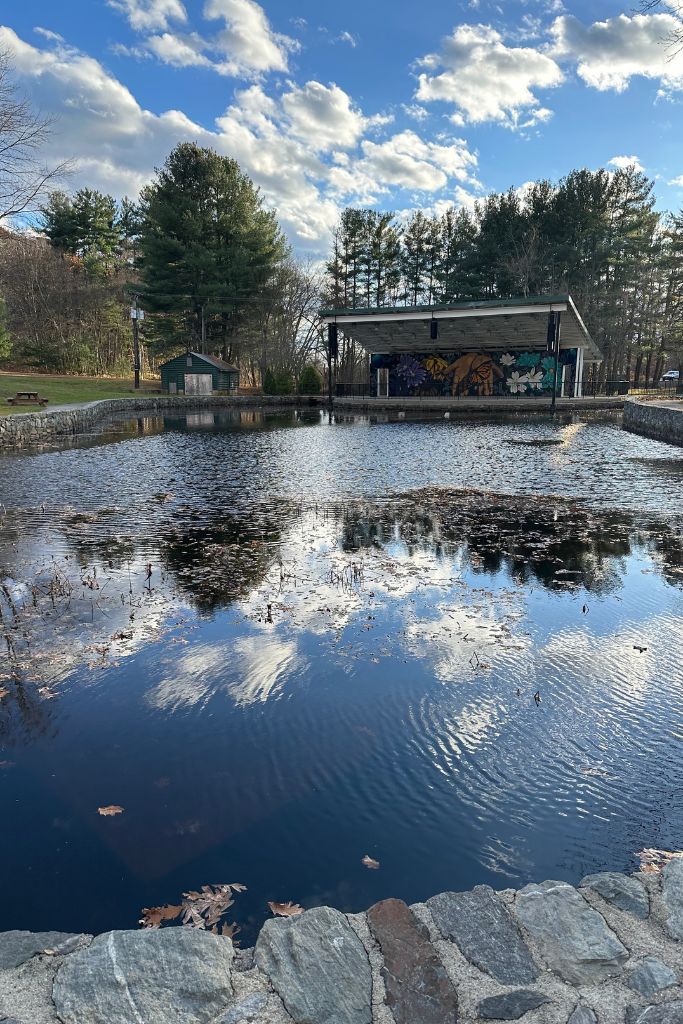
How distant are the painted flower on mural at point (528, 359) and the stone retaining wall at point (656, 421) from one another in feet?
37.2

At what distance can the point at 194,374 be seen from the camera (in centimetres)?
4478

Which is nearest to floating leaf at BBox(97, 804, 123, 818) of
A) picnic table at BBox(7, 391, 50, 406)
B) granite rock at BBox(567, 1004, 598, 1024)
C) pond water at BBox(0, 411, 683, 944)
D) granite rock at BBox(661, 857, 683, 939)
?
pond water at BBox(0, 411, 683, 944)

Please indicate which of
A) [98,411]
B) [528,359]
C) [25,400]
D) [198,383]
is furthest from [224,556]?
[198,383]

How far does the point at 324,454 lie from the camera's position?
18.2 m

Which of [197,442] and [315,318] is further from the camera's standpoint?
[315,318]

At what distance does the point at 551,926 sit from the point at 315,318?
56083 mm

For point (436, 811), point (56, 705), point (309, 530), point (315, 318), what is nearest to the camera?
point (436, 811)

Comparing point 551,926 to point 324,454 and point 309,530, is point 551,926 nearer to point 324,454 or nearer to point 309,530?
point 309,530

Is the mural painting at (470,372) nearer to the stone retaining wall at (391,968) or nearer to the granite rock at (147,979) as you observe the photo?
the stone retaining wall at (391,968)

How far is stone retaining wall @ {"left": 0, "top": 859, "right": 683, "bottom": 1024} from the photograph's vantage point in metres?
2.07

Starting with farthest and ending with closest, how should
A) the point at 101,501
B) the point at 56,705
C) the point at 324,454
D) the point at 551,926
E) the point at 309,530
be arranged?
the point at 324,454 < the point at 101,501 < the point at 309,530 < the point at 56,705 < the point at 551,926

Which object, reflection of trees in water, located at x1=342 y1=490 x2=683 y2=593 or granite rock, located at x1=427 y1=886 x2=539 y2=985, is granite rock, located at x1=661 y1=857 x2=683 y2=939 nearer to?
granite rock, located at x1=427 y1=886 x2=539 y2=985

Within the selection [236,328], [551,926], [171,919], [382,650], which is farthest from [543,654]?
[236,328]

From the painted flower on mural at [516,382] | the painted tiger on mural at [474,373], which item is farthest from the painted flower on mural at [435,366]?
the painted flower on mural at [516,382]
